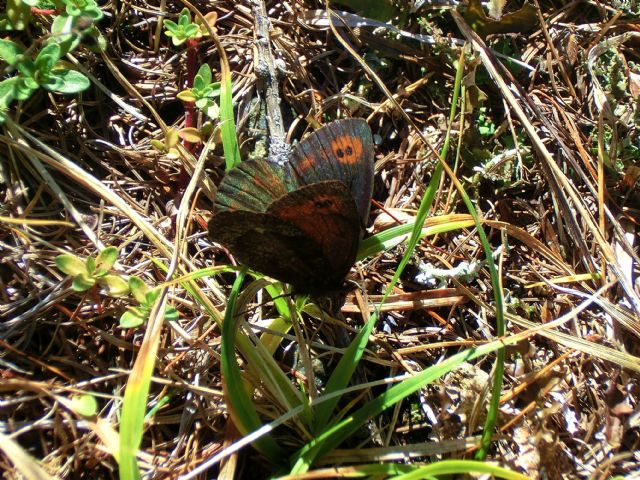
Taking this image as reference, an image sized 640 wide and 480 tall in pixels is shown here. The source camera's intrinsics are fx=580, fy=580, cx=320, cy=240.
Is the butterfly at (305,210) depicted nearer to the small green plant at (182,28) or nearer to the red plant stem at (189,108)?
the red plant stem at (189,108)

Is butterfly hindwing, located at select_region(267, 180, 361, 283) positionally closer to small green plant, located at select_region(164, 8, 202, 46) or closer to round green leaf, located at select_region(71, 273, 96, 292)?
round green leaf, located at select_region(71, 273, 96, 292)

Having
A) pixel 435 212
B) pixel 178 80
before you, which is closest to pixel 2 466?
pixel 178 80

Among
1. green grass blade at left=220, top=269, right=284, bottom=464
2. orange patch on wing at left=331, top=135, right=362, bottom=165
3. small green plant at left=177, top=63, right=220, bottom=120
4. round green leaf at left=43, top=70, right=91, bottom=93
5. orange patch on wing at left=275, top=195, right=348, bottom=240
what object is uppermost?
round green leaf at left=43, top=70, right=91, bottom=93

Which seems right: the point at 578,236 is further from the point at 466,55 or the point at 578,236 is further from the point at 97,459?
the point at 97,459

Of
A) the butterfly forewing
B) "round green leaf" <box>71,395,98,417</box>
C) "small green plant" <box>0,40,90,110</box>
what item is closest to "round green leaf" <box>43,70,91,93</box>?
"small green plant" <box>0,40,90,110</box>

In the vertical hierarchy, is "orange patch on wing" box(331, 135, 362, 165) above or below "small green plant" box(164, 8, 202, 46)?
→ below

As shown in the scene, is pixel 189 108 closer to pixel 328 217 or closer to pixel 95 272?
pixel 95 272

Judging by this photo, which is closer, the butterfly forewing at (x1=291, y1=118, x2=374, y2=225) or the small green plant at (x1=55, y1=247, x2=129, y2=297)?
the small green plant at (x1=55, y1=247, x2=129, y2=297)
